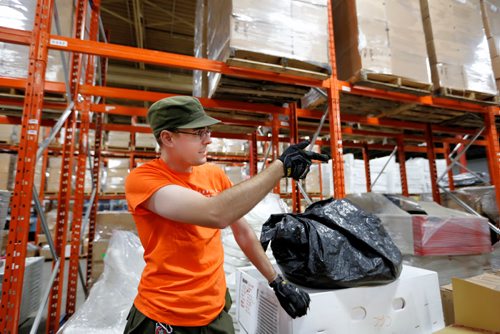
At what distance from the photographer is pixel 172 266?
4.08 ft

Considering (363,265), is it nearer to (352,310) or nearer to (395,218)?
(352,310)

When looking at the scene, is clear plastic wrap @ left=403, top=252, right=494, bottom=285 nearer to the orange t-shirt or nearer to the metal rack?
the metal rack

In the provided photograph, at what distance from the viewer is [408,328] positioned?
1.54 m

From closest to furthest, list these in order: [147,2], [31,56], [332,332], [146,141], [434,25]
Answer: [332,332]
[31,56]
[434,25]
[147,2]
[146,141]

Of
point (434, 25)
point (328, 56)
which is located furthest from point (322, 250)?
point (434, 25)

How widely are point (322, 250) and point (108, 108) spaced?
395cm

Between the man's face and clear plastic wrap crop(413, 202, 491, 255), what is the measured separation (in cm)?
271

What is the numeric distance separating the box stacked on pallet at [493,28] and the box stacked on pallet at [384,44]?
1852mm

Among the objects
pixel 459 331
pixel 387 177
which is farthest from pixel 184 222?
pixel 387 177

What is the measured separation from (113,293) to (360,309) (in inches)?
94.6

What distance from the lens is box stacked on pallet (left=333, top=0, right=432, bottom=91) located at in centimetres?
326

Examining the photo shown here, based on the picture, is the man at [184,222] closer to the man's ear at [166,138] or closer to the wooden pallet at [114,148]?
the man's ear at [166,138]

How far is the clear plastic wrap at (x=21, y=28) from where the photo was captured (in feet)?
8.91

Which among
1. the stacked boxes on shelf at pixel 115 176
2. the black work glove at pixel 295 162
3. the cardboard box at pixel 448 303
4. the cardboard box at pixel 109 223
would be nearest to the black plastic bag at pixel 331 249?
the black work glove at pixel 295 162
